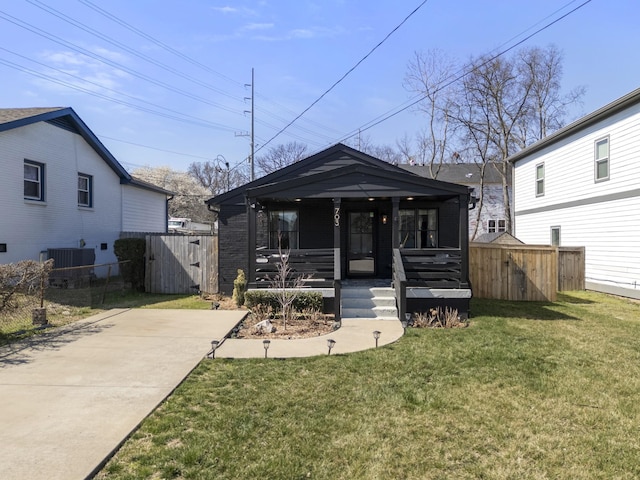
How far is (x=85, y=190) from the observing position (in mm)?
14773

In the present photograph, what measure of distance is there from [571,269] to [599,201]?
2.50 m

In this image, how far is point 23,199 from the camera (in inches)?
460

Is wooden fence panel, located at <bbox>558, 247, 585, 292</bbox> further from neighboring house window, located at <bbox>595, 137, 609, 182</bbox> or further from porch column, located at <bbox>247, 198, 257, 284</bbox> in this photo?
porch column, located at <bbox>247, 198, 257, 284</bbox>

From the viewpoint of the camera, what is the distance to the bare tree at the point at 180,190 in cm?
4322

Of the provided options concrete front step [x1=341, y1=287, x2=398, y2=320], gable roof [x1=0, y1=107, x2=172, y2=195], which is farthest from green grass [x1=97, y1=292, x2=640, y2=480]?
gable roof [x1=0, y1=107, x2=172, y2=195]

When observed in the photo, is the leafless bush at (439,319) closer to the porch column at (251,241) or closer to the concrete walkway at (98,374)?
the concrete walkway at (98,374)

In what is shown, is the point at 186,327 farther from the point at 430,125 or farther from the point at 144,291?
the point at 430,125

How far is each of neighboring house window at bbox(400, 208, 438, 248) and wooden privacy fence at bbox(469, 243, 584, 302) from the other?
1273 mm

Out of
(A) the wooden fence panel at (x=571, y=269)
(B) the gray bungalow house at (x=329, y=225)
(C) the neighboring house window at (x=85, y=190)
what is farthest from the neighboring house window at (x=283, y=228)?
(A) the wooden fence panel at (x=571, y=269)

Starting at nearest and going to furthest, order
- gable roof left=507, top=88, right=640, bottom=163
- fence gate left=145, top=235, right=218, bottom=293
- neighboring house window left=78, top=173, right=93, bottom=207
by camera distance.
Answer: gable roof left=507, top=88, right=640, bottom=163 → fence gate left=145, top=235, right=218, bottom=293 → neighboring house window left=78, top=173, right=93, bottom=207

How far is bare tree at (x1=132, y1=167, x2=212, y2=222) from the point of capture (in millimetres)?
43219

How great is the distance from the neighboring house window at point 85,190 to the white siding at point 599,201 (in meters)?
18.5

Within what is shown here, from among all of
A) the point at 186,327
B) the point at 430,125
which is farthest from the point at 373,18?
the point at 430,125

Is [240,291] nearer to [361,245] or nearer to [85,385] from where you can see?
[361,245]
